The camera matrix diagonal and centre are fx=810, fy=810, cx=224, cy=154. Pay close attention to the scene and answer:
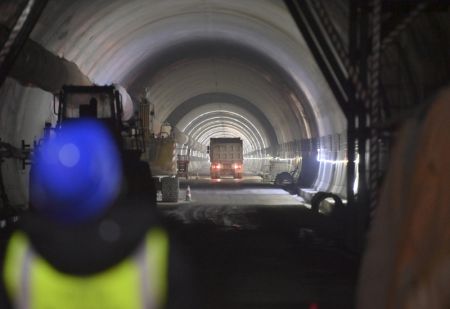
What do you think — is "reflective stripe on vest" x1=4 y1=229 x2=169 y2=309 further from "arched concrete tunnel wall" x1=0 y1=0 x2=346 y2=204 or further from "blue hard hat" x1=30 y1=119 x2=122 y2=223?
"arched concrete tunnel wall" x1=0 y1=0 x2=346 y2=204

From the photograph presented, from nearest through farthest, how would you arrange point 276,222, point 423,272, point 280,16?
point 423,272, point 276,222, point 280,16

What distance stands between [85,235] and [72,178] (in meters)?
1.60

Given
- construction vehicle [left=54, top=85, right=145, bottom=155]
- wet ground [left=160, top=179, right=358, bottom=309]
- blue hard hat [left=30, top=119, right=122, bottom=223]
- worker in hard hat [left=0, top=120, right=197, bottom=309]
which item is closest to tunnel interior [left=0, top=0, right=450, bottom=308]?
wet ground [left=160, top=179, right=358, bottom=309]

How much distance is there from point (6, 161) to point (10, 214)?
6.90 ft

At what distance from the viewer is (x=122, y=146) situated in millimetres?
15102

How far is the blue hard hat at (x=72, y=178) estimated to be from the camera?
43.2ft

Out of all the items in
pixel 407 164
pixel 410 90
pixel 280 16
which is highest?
pixel 280 16

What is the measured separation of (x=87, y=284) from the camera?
10367mm

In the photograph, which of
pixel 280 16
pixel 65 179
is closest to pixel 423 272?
pixel 65 179

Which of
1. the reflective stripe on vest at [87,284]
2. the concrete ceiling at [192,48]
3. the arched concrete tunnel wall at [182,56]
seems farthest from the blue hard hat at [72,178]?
the concrete ceiling at [192,48]

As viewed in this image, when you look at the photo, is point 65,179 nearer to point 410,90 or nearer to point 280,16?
point 410,90

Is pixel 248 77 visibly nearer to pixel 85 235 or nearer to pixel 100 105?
pixel 100 105

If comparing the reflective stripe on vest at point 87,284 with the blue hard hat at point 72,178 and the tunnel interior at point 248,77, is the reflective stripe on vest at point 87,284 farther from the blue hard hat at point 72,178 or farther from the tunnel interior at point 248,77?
the blue hard hat at point 72,178

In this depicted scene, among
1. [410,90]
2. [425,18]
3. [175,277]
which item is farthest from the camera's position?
[410,90]
